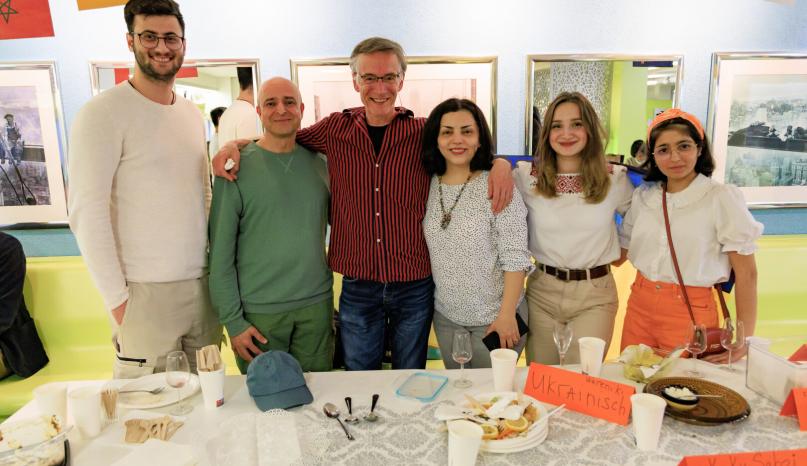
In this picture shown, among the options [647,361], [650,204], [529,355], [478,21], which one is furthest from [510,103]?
[647,361]

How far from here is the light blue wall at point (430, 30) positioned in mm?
3197

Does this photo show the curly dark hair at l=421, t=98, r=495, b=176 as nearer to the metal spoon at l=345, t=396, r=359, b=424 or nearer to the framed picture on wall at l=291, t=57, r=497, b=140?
the metal spoon at l=345, t=396, r=359, b=424

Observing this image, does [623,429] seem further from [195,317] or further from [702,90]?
[702,90]

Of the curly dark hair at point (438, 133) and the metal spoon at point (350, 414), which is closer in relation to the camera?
the metal spoon at point (350, 414)

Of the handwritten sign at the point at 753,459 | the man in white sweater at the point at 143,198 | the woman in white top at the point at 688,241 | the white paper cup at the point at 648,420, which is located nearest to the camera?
the handwritten sign at the point at 753,459

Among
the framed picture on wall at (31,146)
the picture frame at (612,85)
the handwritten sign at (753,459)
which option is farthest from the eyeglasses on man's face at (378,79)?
the framed picture on wall at (31,146)

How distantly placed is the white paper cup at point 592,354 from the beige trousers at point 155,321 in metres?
1.45

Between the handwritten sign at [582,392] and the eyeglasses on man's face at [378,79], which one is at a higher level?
the eyeglasses on man's face at [378,79]

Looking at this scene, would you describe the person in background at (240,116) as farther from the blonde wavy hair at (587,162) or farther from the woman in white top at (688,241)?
the woman in white top at (688,241)

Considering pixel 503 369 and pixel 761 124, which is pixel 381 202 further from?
pixel 761 124

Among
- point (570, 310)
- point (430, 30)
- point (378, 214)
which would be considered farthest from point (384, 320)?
point (430, 30)

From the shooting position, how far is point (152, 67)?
79.9 inches

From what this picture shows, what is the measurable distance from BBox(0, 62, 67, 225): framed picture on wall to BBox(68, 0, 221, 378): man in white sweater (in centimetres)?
156

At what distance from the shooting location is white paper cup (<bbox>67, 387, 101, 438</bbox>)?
4.61 feet
